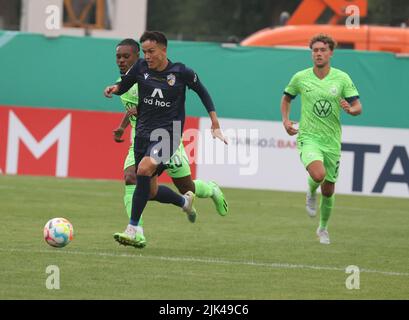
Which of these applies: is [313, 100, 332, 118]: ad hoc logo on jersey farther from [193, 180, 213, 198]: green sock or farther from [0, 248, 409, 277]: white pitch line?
[0, 248, 409, 277]: white pitch line

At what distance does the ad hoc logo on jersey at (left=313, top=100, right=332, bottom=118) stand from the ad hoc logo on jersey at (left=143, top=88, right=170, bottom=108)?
2.15 m

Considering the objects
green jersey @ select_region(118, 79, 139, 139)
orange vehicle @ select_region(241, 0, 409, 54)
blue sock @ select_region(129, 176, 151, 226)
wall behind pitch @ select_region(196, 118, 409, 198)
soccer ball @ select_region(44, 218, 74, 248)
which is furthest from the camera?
orange vehicle @ select_region(241, 0, 409, 54)

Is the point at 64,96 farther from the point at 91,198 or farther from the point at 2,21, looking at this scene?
the point at 2,21

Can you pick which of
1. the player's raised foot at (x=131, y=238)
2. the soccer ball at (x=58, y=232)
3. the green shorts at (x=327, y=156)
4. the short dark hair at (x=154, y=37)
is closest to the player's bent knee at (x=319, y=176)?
the green shorts at (x=327, y=156)

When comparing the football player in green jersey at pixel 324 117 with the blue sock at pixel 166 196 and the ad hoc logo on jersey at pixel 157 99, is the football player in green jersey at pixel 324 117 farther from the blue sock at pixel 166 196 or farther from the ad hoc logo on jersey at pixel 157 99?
the ad hoc logo on jersey at pixel 157 99

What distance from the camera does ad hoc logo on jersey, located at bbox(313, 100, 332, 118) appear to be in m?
13.0

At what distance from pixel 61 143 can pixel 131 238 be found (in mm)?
8739

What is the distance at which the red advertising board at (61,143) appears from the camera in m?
19.6

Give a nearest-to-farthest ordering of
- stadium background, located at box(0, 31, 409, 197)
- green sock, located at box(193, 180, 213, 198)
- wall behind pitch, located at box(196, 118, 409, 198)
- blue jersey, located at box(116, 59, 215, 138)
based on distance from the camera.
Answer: blue jersey, located at box(116, 59, 215, 138) < green sock, located at box(193, 180, 213, 198) < wall behind pitch, located at box(196, 118, 409, 198) < stadium background, located at box(0, 31, 409, 197)

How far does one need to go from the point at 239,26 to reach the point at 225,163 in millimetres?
26541

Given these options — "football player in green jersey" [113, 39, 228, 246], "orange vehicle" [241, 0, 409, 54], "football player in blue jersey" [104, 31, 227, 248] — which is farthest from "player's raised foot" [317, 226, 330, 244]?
"orange vehicle" [241, 0, 409, 54]

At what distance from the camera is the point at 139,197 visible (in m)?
11.4

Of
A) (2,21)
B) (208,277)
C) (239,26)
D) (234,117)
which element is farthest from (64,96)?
(239,26)
